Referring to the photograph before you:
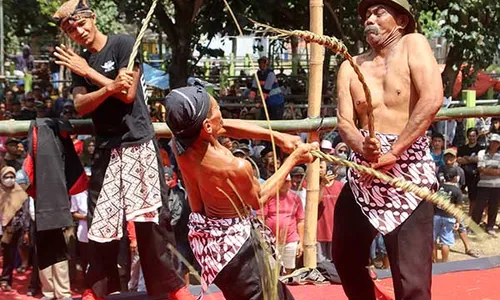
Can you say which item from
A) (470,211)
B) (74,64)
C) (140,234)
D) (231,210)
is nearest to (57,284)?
(140,234)

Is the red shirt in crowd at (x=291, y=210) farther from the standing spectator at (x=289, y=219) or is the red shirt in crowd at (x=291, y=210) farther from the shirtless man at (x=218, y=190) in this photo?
the shirtless man at (x=218, y=190)

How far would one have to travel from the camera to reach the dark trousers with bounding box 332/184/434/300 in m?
3.48

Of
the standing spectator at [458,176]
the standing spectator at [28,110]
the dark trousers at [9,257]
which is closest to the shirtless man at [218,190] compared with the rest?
the dark trousers at [9,257]

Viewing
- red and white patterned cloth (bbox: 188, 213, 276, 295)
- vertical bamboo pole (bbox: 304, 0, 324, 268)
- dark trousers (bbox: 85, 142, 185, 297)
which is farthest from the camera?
vertical bamboo pole (bbox: 304, 0, 324, 268)

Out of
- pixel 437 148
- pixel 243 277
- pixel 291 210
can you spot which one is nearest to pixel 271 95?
pixel 437 148

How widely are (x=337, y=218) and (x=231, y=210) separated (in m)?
0.72

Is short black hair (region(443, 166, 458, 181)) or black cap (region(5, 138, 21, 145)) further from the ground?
black cap (region(5, 138, 21, 145))

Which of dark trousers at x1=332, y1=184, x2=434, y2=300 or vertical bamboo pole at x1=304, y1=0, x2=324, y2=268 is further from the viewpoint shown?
vertical bamboo pole at x1=304, y1=0, x2=324, y2=268

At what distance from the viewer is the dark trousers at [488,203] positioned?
8.88 m

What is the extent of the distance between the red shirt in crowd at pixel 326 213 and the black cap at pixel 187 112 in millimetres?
3992

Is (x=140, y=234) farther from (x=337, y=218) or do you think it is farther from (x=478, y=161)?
(x=478, y=161)

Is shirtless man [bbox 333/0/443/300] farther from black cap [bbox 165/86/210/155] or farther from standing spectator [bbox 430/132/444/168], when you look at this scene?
standing spectator [bbox 430/132/444/168]

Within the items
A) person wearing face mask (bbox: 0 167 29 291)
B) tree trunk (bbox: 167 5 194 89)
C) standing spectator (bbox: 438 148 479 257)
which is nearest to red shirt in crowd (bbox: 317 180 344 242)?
standing spectator (bbox: 438 148 479 257)

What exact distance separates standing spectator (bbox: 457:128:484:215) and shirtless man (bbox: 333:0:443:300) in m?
5.85
